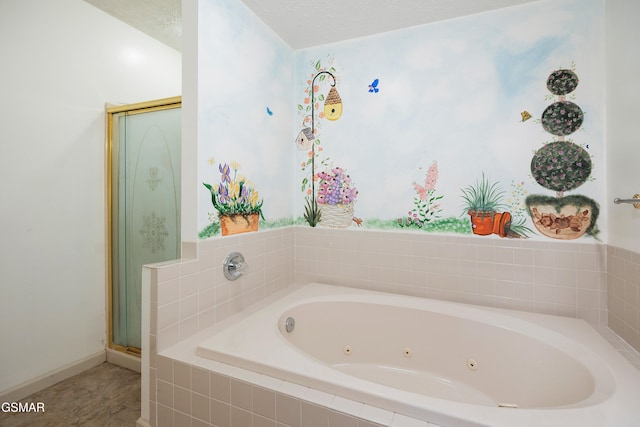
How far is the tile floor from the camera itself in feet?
4.76

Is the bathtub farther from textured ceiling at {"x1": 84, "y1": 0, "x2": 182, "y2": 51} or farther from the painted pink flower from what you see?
textured ceiling at {"x1": 84, "y1": 0, "x2": 182, "y2": 51}

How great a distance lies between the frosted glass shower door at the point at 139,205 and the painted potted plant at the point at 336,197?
992mm

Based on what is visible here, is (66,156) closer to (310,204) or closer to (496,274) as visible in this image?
(310,204)

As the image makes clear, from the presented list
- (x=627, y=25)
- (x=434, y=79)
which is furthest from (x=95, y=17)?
(x=627, y=25)

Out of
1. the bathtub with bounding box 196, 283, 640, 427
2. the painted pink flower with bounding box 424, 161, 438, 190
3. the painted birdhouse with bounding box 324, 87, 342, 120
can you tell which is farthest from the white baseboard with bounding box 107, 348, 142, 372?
the painted pink flower with bounding box 424, 161, 438, 190

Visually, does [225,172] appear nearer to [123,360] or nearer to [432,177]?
[432,177]

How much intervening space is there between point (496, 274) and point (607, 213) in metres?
0.61

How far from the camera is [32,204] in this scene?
Result: 65.6 inches

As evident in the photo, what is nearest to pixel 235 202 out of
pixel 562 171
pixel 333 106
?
pixel 333 106

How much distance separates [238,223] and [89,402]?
1.33 meters

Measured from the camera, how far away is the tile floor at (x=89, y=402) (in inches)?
57.2

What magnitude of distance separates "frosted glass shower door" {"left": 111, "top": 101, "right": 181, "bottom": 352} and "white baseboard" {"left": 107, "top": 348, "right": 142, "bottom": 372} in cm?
4

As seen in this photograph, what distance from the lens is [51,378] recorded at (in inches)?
67.8

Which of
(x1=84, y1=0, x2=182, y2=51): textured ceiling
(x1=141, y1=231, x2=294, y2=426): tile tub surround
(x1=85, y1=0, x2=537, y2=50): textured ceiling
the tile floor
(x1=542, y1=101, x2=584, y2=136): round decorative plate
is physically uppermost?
(x1=84, y1=0, x2=182, y2=51): textured ceiling
